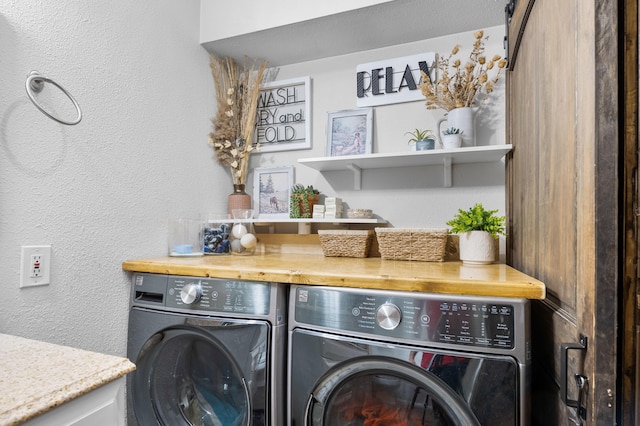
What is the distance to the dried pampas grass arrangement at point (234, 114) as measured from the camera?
2049 mm

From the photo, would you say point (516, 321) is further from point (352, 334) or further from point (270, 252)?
point (270, 252)

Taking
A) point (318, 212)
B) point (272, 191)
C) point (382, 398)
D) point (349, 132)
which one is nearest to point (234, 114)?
point (272, 191)

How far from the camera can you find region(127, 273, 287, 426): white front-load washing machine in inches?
48.0

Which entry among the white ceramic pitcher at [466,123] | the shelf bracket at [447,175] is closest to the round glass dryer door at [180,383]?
the shelf bracket at [447,175]

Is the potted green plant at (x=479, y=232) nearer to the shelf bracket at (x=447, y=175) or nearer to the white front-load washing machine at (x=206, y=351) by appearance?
the shelf bracket at (x=447, y=175)

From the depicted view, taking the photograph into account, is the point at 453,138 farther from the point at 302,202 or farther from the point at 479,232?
the point at 302,202

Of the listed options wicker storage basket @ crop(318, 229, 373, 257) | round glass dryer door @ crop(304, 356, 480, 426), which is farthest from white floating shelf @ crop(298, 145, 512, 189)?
round glass dryer door @ crop(304, 356, 480, 426)

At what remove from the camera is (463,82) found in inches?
65.9

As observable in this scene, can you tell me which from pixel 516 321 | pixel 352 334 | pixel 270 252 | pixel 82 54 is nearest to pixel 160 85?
pixel 82 54

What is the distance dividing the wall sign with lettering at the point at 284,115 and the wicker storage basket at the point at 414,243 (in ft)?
2.63

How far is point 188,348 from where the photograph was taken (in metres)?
1.43

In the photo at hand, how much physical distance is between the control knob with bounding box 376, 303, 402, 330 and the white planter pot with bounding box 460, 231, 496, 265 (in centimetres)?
57

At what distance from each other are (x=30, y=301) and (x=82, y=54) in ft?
3.09

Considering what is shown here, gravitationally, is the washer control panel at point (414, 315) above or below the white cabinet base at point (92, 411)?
above
